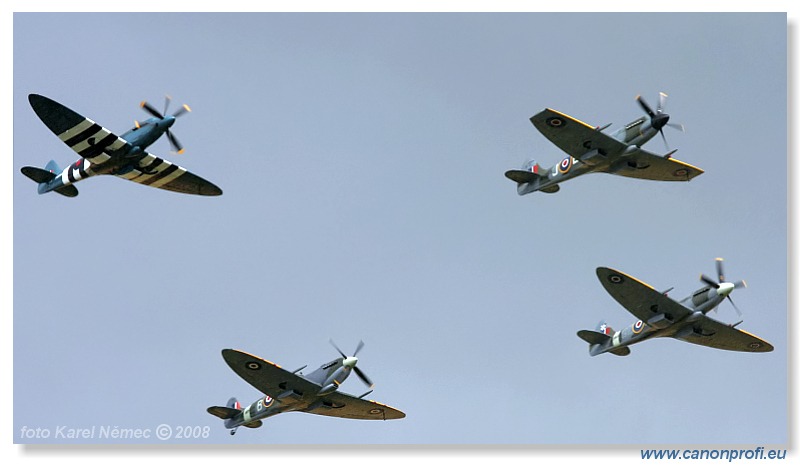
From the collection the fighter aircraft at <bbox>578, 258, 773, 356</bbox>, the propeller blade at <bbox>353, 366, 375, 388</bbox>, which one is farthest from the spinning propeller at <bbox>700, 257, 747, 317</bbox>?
the propeller blade at <bbox>353, 366, 375, 388</bbox>

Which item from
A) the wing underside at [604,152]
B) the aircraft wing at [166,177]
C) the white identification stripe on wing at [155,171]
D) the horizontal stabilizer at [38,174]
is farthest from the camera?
the white identification stripe on wing at [155,171]

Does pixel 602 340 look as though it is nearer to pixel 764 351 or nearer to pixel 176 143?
pixel 764 351

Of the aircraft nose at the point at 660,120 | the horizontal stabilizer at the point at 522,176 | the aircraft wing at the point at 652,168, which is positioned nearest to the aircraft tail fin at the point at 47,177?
the horizontal stabilizer at the point at 522,176

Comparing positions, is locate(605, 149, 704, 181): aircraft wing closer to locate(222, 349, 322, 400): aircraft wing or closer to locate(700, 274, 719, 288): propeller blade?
locate(700, 274, 719, 288): propeller blade

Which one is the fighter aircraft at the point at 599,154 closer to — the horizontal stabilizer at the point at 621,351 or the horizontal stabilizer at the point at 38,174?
the horizontal stabilizer at the point at 621,351

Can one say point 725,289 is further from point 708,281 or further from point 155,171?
point 155,171

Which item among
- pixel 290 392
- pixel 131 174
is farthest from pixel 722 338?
pixel 131 174
